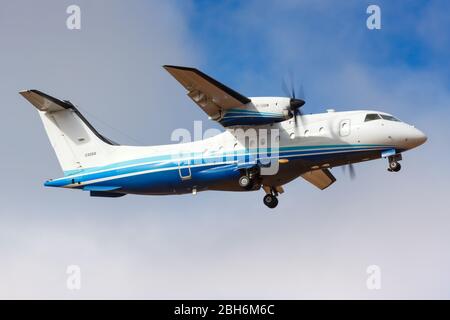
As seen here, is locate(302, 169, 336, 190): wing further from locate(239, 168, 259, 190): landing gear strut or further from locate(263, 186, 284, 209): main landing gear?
locate(239, 168, 259, 190): landing gear strut

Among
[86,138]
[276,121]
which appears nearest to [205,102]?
[276,121]

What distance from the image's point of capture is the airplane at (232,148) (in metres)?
19.5

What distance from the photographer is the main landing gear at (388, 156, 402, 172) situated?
63.4ft

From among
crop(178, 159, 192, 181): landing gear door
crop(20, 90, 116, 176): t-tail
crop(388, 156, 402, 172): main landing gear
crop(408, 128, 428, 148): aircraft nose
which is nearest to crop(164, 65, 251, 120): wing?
crop(178, 159, 192, 181): landing gear door

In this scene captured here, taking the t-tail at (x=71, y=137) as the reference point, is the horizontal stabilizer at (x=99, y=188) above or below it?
below

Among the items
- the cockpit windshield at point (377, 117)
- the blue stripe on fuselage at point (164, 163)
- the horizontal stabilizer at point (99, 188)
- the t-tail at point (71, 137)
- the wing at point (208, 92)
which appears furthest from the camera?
the t-tail at point (71, 137)

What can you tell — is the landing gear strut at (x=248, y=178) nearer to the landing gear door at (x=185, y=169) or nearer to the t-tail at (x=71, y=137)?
the landing gear door at (x=185, y=169)

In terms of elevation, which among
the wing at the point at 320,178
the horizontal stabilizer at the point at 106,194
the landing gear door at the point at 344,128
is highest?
the landing gear door at the point at 344,128

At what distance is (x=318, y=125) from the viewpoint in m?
20.0

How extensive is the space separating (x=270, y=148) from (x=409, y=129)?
13.3 ft

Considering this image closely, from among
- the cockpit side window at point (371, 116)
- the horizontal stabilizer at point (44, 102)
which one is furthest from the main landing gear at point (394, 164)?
the horizontal stabilizer at point (44, 102)

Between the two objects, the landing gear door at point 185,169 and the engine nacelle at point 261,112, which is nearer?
the engine nacelle at point 261,112

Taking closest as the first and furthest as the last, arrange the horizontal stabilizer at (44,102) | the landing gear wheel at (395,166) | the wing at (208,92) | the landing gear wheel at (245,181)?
the wing at (208,92), the landing gear wheel at (395,166), the landing gear wheel at (245,181), the horizontal stabilizer at (44,102)

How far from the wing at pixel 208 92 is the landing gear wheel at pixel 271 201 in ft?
10.8
